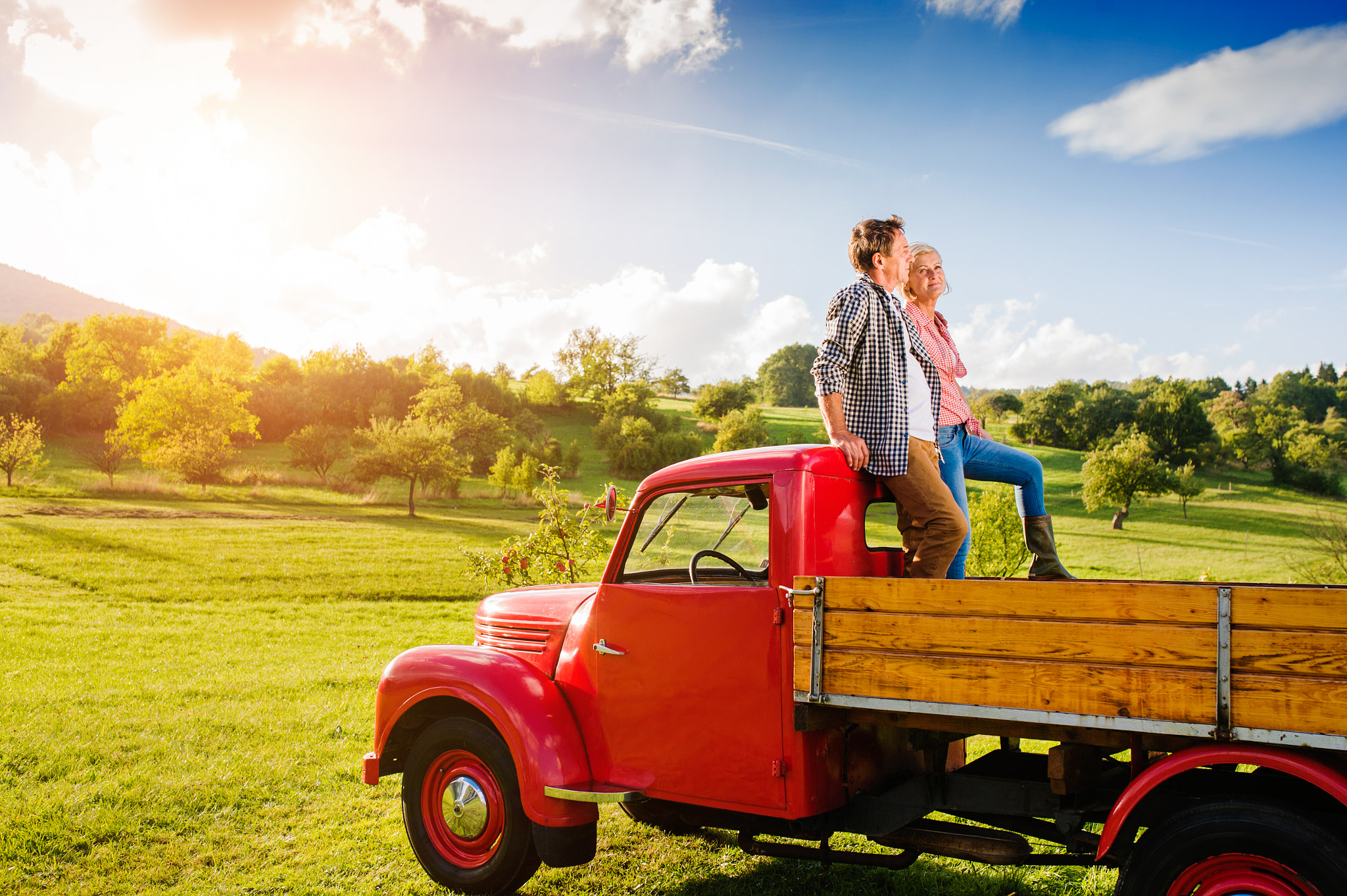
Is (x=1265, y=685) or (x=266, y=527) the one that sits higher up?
(x=1265, y=685)

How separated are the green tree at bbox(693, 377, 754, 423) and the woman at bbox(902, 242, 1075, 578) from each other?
64.9m

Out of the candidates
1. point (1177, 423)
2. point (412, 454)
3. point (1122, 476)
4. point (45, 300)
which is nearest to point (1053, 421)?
point (1177, 423)

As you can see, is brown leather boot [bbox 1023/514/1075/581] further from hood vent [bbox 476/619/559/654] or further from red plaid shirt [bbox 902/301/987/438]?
hood vent [bbox 476/619/559/654]

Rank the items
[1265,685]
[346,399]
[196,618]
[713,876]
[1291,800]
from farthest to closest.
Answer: [346,399], [196,618], [713,876], [1291,800], [1265,685]

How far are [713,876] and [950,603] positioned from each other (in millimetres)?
2816

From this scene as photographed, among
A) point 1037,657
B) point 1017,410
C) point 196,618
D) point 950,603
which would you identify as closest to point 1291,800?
point 1037,657

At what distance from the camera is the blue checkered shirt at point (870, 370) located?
3.94 metres

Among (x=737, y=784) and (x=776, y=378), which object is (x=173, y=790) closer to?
(x=737, y=784)

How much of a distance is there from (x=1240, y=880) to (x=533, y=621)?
3582 millimetres

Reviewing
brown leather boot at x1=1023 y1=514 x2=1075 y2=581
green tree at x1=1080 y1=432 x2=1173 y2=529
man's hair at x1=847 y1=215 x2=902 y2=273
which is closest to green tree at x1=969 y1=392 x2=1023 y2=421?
green tree at x1=1080 y1=432 x2=1173 y2=529

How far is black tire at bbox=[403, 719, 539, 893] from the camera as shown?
175 inches

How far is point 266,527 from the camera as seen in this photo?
1081 inches

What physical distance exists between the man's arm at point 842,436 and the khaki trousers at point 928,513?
0.75 feet

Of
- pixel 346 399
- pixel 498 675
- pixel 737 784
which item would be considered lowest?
pixel 737 784
